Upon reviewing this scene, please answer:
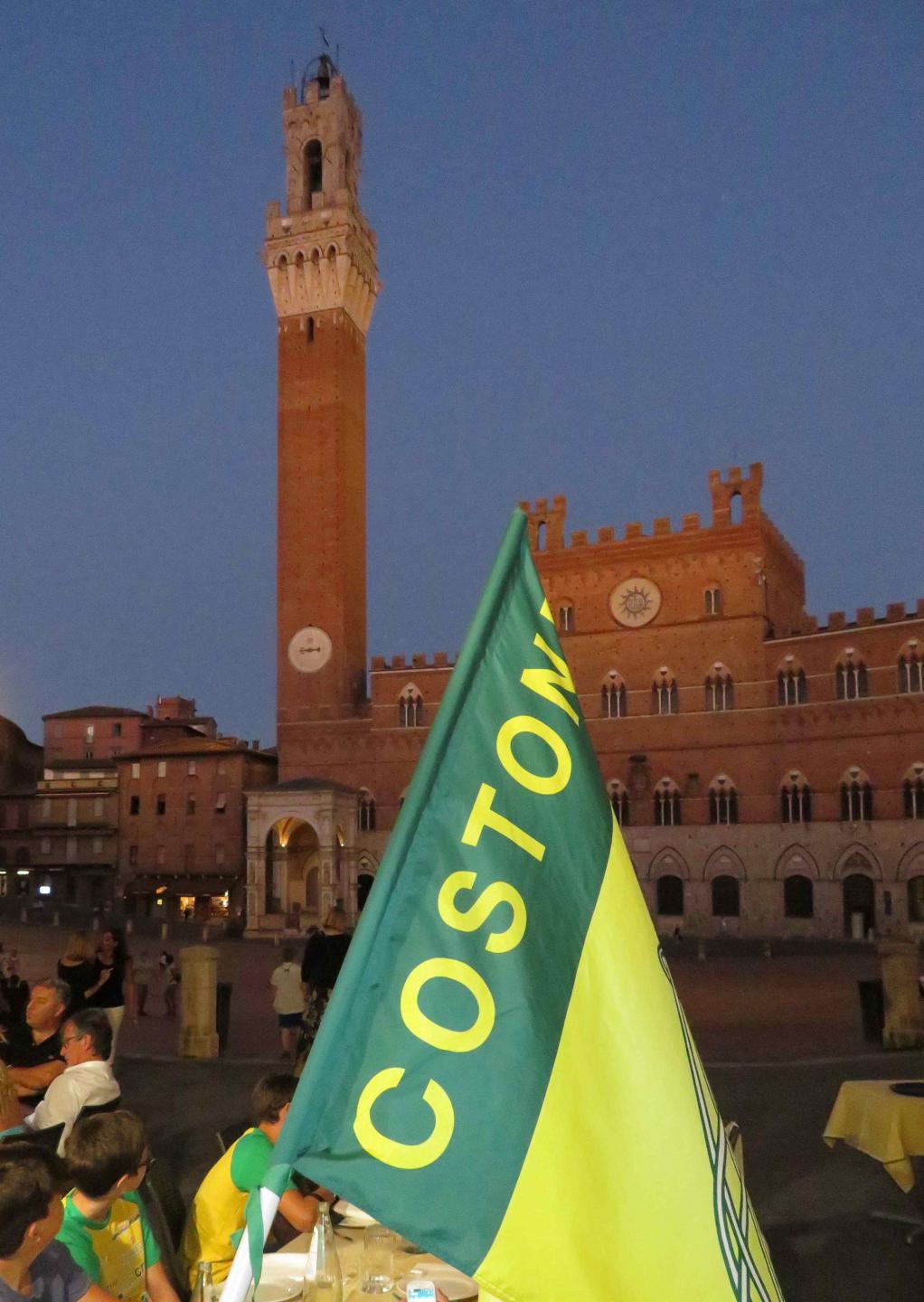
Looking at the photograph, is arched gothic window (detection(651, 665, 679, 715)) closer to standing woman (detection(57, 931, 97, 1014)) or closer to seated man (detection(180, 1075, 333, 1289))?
standing woman (detection(57, 931, 97, 1014))

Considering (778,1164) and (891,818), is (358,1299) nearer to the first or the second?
(778,1164)

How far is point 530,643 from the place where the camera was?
215 cm

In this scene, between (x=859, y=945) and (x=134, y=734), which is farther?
(x=134, y=734)

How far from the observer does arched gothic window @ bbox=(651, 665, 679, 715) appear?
3556 cm

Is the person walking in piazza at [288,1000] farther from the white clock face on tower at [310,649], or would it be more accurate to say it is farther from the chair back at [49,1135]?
the white clock face on tower at [310,649]

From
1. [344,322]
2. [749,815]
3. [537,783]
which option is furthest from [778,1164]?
[344,322]

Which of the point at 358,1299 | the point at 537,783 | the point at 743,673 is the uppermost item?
the point at 743,673

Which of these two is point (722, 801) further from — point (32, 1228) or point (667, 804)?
point (32, 1228)

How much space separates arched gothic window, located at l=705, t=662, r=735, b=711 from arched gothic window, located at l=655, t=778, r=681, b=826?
265 cm

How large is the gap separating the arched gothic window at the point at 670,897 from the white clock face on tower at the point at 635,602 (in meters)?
7.89

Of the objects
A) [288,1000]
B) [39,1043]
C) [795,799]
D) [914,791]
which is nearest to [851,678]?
[914,791]

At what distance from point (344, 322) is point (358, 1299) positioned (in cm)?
4156

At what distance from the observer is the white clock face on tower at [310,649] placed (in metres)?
39.7

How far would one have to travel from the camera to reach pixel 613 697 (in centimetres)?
3644
